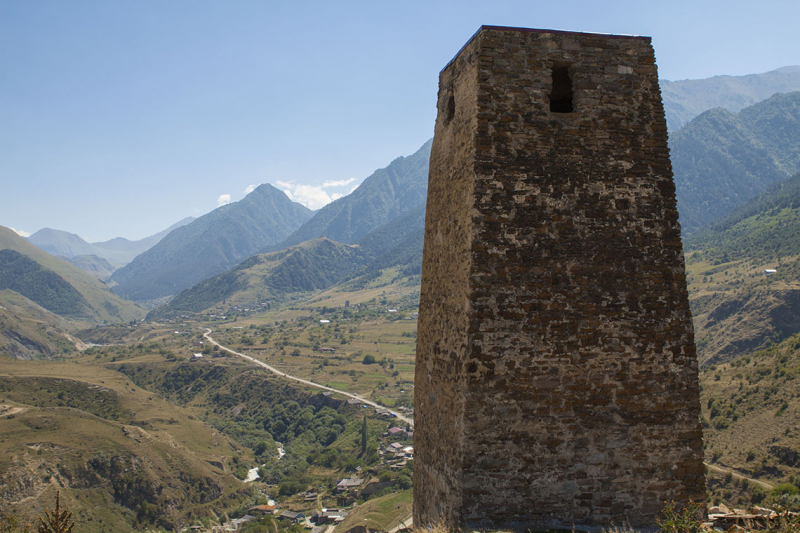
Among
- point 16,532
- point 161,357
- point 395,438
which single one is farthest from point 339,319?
point 16,532

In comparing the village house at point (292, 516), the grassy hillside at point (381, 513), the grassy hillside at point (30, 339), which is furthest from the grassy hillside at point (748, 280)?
the grassy hillside at point (30, 339)

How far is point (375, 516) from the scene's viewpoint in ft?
141

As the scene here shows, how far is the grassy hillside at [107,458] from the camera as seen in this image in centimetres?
4944

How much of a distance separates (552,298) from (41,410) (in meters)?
69.4

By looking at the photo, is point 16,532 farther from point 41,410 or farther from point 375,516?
point 41,410

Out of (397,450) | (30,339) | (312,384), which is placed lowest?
(397,450)

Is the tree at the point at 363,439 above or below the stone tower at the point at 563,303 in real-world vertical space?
below

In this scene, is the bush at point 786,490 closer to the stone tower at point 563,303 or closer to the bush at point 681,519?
the bush at point 681,519

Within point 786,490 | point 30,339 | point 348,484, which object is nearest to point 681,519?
point 786,490

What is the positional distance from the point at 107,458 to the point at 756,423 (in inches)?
2165

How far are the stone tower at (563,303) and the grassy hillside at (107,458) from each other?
4945cm

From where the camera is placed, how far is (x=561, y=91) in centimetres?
750

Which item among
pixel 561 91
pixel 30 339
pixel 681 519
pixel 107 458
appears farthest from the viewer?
pixel 30 339

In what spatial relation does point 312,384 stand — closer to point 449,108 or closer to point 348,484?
point 348,484
